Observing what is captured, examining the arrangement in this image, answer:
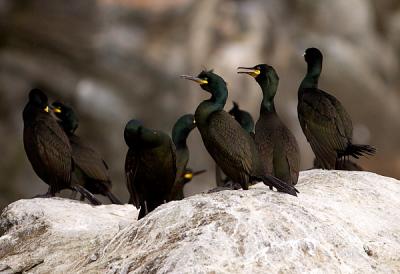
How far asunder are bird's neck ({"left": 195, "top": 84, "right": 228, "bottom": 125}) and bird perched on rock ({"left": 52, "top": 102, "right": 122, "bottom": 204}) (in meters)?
3.19

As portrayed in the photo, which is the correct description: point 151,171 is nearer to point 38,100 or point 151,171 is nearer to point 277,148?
point 277,148

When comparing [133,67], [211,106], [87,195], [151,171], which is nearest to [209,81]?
[211,106]

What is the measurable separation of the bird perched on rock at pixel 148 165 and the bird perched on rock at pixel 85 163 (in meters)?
2.42

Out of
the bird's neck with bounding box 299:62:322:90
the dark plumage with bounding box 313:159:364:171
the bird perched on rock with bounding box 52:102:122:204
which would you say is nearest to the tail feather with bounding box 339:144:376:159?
the dark plumage with bounding box 313:159:364:171

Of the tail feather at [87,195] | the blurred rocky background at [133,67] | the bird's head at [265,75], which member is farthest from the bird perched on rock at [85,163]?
the blurred rocky background at [133,67]

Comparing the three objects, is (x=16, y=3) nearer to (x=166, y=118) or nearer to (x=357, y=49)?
(x=166, y=118)

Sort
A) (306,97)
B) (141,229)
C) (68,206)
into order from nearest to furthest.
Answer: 1. (141,229)
2. (68,206)
3. (306,97)

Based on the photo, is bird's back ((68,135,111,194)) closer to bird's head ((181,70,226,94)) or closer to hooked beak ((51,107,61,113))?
hooked beak ((51,107,61,113))

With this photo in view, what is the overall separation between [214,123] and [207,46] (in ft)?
41.6

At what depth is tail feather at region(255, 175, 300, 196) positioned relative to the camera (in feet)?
25.2

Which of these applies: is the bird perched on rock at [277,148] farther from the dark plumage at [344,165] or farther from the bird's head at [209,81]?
the dark plumage at [344,165]

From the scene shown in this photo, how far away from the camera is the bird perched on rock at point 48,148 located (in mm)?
10352

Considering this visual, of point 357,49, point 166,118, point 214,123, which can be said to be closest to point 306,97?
point 214,123

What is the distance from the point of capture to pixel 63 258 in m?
8.02
